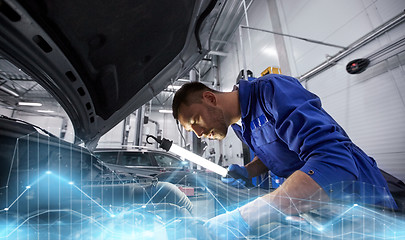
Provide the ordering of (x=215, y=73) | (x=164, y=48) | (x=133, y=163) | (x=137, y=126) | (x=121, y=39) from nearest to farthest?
(x=121, y=39), (x=164, y=48), (x=133, y=163), (x=137, y=126), (x=215, y=73)

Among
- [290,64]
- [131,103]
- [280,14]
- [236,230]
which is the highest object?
[280,14]

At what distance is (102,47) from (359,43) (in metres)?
2.37

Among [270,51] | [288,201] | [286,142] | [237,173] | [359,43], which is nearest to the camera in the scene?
[288,201]

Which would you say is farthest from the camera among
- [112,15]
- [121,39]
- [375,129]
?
[375,129]

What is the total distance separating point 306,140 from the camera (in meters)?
0.57

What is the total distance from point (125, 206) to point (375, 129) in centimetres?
230

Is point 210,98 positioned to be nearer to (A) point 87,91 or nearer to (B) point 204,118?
(B) point 204,118

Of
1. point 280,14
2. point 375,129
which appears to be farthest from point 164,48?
point 280,14

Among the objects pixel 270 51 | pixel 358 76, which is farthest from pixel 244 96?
pixel 270 51

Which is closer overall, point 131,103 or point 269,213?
point 269,213

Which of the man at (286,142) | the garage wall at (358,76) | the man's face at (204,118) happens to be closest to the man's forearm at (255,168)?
the man at (286,142)

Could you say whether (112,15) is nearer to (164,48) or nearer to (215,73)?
(164,48)

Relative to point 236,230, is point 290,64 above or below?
above

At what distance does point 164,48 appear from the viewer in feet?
3.04
